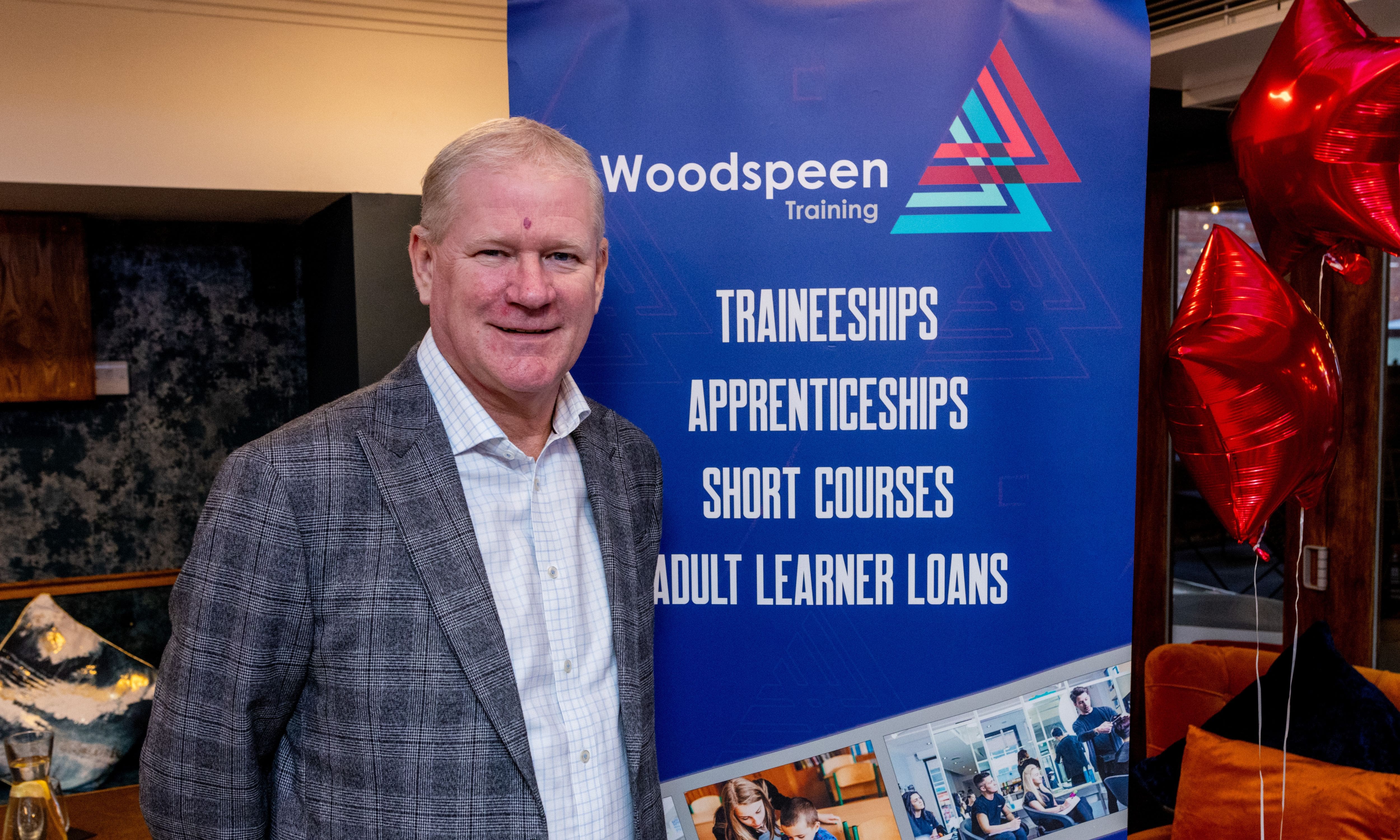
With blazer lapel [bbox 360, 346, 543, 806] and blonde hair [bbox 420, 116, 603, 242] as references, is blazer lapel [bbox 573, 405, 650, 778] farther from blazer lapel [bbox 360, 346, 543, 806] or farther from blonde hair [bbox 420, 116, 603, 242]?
blonde hair [bbox 420, 116, 603, 242]

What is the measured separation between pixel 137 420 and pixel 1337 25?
3.15 metres

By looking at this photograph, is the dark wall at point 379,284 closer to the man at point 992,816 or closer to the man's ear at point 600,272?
the man's ear at point 600,272

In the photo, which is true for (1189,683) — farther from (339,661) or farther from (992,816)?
(339,661)

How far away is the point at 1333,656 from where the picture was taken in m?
2.29

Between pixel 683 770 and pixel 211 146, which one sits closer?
pixel 683 770

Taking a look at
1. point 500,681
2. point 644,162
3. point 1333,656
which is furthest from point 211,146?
point 1333,656

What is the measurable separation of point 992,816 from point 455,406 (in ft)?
3.73

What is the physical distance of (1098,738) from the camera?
64.8 inches

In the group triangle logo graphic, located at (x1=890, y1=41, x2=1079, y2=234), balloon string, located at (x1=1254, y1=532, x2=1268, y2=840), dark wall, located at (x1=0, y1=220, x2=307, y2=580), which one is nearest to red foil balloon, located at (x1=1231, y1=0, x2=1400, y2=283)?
triangle logo graphic, located at (x1=890, y1=41, x2=1079, y2=234)

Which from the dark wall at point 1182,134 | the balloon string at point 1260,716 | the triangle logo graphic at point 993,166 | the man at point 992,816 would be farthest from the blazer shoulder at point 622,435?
the dark wall at point 1182,134

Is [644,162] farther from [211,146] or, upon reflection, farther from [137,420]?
[137,420]

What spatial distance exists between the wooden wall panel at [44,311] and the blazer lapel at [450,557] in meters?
2.14

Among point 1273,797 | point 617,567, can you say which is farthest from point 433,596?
point 1273,797

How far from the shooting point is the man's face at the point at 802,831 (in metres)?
1.62
